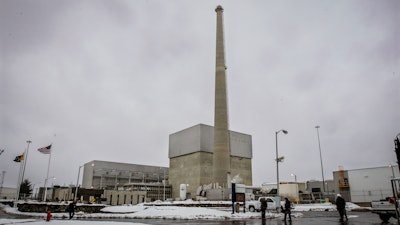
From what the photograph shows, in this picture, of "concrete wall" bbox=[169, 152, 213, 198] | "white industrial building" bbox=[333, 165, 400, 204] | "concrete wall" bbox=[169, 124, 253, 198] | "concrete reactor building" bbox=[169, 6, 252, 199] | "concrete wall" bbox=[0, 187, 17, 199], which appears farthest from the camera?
"concrete wall" bbox=[0, 187, 17, 199]

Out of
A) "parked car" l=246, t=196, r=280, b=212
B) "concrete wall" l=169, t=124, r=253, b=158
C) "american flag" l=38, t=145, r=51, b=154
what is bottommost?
"parked car" l=246, t=196, r=280, b=212

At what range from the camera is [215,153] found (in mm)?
66500

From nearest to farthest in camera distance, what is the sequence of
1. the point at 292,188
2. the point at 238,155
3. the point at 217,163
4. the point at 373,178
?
the point at 373,178
the point at 217,163
the point at 292,188
the point at 238,155

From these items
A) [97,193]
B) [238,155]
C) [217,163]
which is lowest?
[97,193]

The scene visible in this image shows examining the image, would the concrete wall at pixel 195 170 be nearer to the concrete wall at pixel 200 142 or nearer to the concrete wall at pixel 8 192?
the concrete wall at pixel 200 142

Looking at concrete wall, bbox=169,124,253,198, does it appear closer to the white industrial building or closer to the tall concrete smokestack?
the tall concrete smokestack

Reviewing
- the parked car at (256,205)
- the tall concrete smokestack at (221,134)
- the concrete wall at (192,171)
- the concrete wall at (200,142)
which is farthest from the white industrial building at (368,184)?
the concrete wall at (200,142)

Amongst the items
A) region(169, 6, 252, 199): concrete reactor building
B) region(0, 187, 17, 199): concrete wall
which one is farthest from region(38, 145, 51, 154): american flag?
region(0, 187, 17, 199): concrete wall

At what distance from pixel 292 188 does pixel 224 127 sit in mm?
25431

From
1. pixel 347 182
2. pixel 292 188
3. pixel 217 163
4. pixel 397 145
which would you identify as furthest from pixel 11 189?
pixel 397 145

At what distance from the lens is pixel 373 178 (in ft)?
194

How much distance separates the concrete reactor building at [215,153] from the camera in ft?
217

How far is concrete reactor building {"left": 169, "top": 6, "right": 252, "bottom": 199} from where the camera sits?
217ft

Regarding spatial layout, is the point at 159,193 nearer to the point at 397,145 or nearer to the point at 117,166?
the point at 117,166
